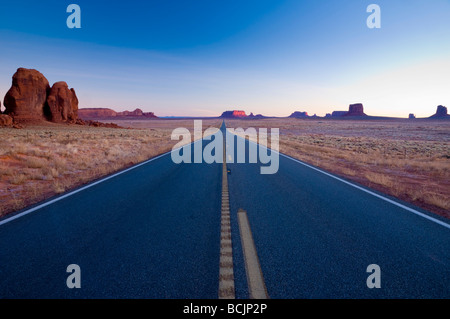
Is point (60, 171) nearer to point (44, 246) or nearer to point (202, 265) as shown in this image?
point (44, 246)

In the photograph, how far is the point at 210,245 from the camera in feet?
11.3

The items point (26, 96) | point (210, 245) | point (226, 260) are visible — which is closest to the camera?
point (226, 260)

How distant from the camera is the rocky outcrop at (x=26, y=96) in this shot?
51.8m

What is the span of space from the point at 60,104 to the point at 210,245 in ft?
235

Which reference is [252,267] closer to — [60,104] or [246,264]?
[246,264]

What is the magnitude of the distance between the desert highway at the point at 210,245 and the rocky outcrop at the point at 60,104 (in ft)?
216

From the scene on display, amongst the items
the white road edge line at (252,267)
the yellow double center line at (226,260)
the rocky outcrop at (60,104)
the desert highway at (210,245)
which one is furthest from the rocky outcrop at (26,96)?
the white road edge line at (252,267)

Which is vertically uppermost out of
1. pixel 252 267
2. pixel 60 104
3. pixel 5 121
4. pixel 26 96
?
pixel 26 96

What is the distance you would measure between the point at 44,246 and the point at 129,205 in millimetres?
1994

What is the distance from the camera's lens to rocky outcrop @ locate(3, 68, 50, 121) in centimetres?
5181

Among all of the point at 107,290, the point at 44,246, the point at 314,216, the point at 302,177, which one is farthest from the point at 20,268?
the point at 302,177

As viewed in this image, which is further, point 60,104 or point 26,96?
point 60,104

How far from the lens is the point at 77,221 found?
4.40m

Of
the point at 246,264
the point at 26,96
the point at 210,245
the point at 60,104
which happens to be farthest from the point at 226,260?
the point at 60,104
